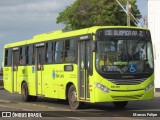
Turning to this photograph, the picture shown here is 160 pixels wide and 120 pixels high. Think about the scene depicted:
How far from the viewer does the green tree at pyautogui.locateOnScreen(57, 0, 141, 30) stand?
59.5m

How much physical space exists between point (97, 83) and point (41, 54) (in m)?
6.12

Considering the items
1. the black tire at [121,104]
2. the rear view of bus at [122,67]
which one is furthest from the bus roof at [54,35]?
the black tire at [121,104]

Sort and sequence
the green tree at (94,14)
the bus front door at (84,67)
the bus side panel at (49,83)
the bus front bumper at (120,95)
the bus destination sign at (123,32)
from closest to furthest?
1. the bus front bumper at (120,95)
2. the bus destination sign at (123,32)
3. the bus front door at (84,67)
4. the bus side panel at (49,83)
5. the green tree at (94,14)

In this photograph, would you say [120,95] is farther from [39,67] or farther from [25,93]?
[25,93]

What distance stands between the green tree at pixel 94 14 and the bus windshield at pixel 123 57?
40.8 metres

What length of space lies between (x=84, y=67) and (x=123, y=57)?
161 cm

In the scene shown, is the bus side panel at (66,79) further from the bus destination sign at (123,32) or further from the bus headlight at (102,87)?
the bus destination sign at (123,32)

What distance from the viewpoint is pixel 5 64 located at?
91.9 ft

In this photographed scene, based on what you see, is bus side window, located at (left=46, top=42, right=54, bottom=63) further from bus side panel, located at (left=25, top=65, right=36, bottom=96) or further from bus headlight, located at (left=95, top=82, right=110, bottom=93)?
bus headlight, located at (left=95, top=82, right=110, bottom=93)

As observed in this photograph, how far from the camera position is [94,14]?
2388 inches

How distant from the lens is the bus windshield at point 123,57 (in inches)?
695

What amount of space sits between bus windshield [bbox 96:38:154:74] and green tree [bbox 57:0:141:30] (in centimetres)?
4082

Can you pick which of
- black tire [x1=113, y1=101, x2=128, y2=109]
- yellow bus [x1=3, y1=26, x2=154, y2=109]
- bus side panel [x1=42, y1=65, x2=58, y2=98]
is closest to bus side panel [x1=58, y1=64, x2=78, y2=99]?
yellow bus [x1=3, y1=26, x2=154, y2=109]

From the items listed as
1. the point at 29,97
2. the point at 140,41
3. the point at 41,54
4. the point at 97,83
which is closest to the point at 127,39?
the point at 140,41
